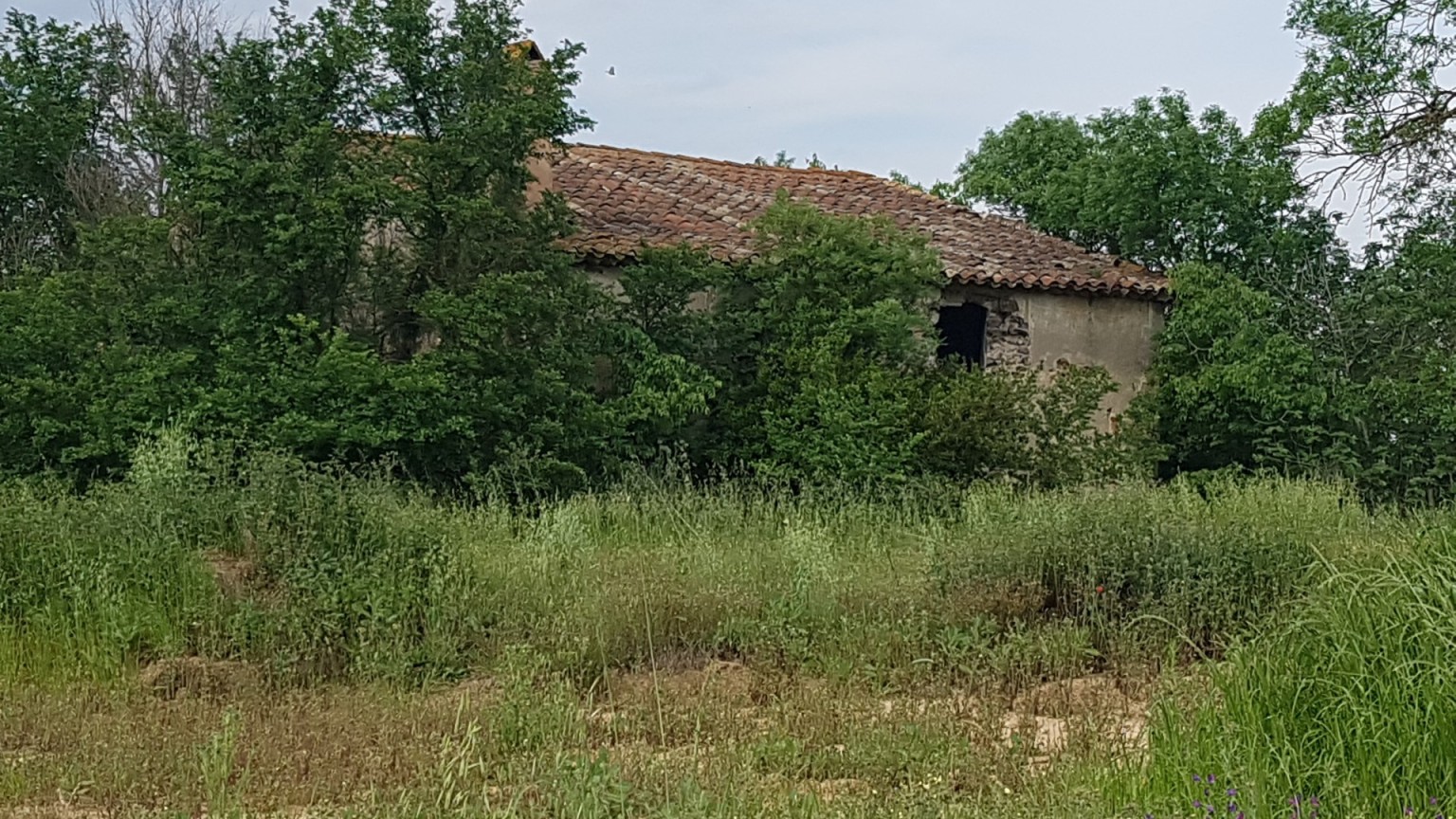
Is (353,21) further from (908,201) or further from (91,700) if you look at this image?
(908,201)

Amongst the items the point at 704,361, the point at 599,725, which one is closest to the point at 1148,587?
the point at 599,725

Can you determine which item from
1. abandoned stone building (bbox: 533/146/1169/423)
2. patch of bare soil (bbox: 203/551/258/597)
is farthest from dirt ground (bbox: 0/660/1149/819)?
abandoned stone building (bbox: 533/146/1169/423)

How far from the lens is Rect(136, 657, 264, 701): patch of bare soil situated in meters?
5.96

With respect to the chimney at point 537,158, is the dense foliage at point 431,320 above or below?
below

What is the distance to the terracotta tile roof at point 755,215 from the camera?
47.2ft

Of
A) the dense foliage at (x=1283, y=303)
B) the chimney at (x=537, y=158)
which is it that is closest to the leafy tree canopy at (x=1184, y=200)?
the dense foliage at (x=1283, y=303)

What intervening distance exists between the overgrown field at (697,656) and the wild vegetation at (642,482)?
0.10 ft

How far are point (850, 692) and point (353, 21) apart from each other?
8.23 metres

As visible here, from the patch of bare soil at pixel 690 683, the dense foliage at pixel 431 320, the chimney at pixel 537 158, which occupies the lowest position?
the patch of bare soil at pixel 690 683

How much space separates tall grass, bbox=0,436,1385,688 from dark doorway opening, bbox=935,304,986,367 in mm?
8125

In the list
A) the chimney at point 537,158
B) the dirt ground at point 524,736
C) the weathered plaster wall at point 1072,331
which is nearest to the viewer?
the dirt ground at point 524,736

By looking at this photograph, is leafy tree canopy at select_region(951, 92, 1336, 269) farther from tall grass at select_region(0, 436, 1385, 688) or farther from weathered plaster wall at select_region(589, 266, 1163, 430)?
tall grass at select_region(0, 436, 1385, 688)

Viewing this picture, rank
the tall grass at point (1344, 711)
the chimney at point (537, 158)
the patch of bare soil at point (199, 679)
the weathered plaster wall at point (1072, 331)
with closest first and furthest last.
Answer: the tall grass at point (1344, 711) → the patch of bare soil at point (199, 679) → the chimney at point (537, 158) → the weathered plaster wall at point (1072, 331)

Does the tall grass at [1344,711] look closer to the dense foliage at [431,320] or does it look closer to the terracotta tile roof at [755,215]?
the dense foliage at [431,320]
